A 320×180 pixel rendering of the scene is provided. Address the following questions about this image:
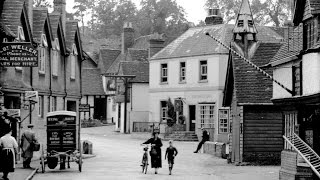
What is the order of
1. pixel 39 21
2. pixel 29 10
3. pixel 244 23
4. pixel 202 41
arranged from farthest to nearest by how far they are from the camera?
1. pixel 202 41
2. pixel 244 23
3. pixel 39 21
4. pixel 29 10

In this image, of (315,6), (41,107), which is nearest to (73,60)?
(41,107)

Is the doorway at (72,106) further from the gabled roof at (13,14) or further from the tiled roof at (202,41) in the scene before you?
the tiled roof at (202,41)

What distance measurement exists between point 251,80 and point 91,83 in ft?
155

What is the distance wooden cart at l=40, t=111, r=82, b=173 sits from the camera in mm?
31891

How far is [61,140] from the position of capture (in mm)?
32281

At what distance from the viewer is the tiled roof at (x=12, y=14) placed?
35.2 metres

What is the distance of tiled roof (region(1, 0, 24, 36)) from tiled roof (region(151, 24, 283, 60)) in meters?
27.8

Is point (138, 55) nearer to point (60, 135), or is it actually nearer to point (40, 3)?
point (40, 3)

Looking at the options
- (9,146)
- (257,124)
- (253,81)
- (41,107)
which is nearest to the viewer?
(9,146)

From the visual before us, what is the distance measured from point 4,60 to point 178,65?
37.4m

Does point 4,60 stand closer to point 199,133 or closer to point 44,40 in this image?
point 44,40

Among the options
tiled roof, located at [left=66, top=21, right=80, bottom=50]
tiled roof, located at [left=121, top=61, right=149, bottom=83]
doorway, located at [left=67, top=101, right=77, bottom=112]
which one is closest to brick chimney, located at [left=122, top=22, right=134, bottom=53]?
tiled roof, located at [left=121, top=61, right=149, bottom=83]

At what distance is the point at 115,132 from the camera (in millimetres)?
73000

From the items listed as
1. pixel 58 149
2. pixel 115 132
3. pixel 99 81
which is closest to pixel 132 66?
pixel 115 132
